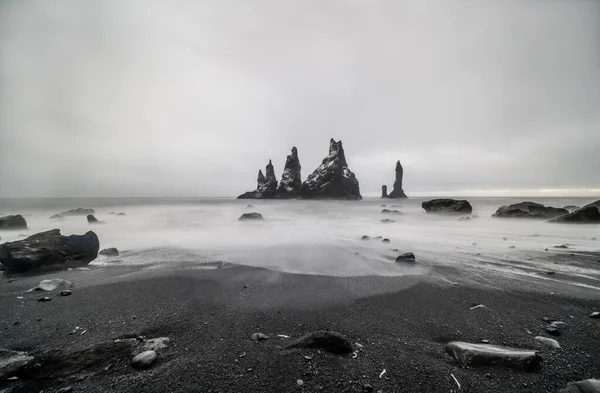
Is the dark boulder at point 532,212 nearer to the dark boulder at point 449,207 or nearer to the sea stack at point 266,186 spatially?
the dark boulder at point 449,207

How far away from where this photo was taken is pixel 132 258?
25.3ft

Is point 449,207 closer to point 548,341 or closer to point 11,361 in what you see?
point 548,341

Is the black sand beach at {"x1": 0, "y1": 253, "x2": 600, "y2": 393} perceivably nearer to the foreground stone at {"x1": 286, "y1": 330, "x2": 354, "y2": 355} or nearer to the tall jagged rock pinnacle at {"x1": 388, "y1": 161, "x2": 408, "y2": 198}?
the foreground stone at {"x1": 286, "y1": 330, "x2": 354, "y2": 355}

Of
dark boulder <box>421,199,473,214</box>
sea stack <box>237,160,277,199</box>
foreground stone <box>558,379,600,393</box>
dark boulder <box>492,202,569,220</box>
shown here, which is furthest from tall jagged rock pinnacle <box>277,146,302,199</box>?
foreground stone <box>558,379,600,393</box>

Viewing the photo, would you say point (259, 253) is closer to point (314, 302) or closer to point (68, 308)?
point (314, 302)

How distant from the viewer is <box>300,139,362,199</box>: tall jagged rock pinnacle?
8481 cm

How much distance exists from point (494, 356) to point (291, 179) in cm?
9241

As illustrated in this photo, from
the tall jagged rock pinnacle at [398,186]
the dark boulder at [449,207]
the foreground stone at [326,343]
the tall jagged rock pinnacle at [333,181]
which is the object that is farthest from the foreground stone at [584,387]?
the tall jagged rock pinnacle at [398,186]

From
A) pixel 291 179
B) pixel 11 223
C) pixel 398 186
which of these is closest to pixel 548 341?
pixel 11 223

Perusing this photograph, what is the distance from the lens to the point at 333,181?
279 feet

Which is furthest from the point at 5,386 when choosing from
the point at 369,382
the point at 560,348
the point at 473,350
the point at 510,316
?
the point at 510,316

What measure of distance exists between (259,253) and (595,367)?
7.53 meters

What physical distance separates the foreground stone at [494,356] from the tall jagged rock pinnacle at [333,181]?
8163cm

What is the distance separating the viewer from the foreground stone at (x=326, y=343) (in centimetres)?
271
